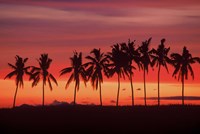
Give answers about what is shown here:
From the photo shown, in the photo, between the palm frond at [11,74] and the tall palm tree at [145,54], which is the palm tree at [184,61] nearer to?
the tall palm tree at [145,54]

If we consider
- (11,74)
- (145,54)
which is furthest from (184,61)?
(11,74)

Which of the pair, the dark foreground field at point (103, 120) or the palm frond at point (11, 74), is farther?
the palm frond at point (11, 74)

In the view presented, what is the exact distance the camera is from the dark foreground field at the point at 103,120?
7762 cm

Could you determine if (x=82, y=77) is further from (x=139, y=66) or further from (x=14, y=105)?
(x=14, y=105)

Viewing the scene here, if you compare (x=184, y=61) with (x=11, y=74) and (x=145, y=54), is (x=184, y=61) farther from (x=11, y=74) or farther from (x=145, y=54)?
(x=11, y=74)

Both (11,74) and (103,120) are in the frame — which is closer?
(103,120)

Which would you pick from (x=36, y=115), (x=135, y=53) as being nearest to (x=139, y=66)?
(x=135, y=53)

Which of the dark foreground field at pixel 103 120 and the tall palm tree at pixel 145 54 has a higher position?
the tall palm tree at pixel 145 54

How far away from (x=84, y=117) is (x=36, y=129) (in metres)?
A: 18.3

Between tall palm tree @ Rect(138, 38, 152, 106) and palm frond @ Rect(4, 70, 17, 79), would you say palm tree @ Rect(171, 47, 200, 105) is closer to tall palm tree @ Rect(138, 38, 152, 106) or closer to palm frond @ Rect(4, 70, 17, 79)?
tall palm tree @ Rect(138, 38, 152, 106)

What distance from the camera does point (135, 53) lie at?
342 ft

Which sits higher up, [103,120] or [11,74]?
[11,74]

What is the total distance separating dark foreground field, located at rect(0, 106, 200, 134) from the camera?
255 ft

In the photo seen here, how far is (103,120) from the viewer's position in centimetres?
9006
